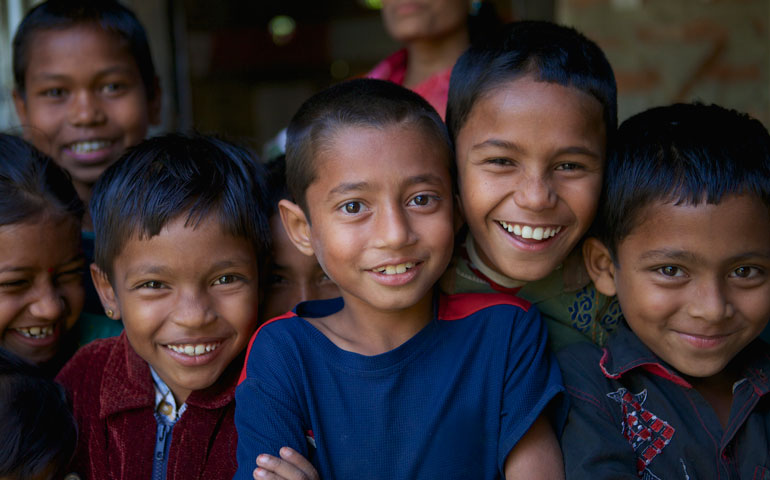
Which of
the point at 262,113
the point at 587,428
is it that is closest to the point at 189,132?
the point at 587,428

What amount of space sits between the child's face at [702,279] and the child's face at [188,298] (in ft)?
3.56

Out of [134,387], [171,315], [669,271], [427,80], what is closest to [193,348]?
[171,315]

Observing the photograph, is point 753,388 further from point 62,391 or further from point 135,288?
point 62,391

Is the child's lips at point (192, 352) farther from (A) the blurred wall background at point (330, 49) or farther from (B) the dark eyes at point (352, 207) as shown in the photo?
(A) the blurred wall background at point (330, 49)

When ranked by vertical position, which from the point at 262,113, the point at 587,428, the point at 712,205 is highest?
the point at 712,205

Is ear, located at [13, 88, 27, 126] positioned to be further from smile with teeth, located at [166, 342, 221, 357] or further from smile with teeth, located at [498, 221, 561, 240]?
smile with teeth, located at [498, 221, 561, 240]

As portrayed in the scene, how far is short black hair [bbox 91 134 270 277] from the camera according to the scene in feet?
6.48

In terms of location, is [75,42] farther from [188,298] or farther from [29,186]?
[188,298]

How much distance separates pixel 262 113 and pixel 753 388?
23.0 feet

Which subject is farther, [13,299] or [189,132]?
[189,132]

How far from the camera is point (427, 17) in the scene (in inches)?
118

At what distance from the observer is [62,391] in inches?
81.1

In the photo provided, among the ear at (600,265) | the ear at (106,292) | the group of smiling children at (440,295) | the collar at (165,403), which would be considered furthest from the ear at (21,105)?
the ear at (600,265)

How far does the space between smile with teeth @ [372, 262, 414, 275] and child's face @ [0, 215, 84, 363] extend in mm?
1127
